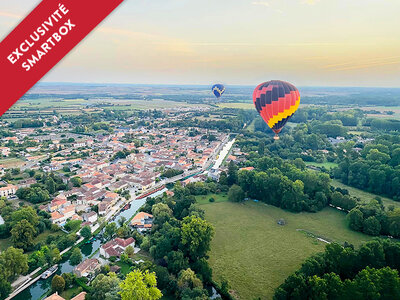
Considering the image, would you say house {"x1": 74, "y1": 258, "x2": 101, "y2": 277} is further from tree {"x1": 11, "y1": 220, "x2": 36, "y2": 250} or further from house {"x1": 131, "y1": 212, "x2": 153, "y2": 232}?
tree {"x1": 11, "y1": 220, "x2": 36, "y2": 250}

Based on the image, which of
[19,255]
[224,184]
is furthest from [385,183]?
[19,255]

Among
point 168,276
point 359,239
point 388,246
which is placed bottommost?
point 359,239

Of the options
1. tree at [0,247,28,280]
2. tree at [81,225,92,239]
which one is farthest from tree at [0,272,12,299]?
tree at [81,225,92,239]

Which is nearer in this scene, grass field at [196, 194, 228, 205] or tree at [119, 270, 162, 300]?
tree at [119, 270, 162, 300]

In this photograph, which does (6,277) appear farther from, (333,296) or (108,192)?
(333,296)

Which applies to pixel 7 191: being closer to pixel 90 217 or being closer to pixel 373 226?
pixel 90 217

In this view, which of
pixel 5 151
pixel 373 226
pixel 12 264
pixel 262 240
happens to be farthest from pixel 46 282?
pixel 5 151

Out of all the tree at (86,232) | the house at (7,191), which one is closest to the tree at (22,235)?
the tree at (86,232)
